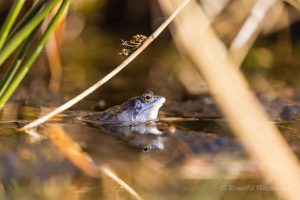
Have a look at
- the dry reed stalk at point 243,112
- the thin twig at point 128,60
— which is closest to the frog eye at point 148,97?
the thin twig at point 128,60

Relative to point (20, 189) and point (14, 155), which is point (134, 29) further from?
point (20, 189)

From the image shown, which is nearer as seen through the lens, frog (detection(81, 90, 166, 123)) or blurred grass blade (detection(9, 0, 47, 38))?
blurred grass blade (detection(9, 0, 47, 38))

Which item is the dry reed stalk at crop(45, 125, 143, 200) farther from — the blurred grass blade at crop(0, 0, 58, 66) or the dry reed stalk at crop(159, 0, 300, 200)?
the dry reed stalk at crop(159, 0, 300, 200)

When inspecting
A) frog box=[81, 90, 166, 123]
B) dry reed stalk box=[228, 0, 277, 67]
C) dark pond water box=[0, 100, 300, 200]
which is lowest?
dark pond water box=[0, 100, 300, 200]

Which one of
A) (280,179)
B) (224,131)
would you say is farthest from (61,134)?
(280,179)

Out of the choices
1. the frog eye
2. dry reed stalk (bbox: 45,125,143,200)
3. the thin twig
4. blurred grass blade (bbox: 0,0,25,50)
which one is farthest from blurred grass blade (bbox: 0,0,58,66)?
the frog eye

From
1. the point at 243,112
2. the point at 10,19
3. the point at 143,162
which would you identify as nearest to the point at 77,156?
the point at 143,162

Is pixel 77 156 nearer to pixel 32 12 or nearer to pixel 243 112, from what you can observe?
pixel 32 12
